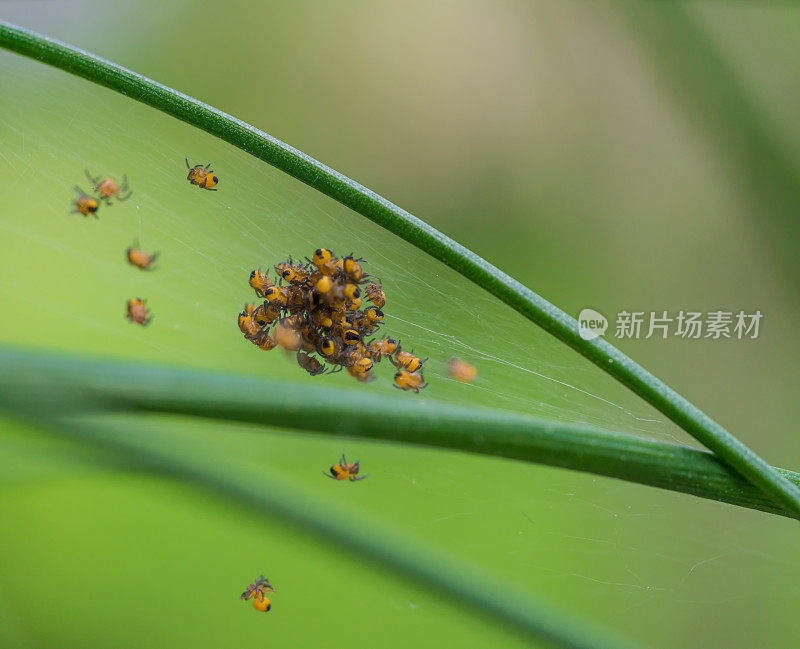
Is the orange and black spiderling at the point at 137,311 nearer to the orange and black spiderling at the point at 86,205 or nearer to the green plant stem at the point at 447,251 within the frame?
the orange and black spiderling at the point at 86,205

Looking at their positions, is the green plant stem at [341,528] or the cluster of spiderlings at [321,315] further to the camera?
the cluster of spiderlings at [321,315]

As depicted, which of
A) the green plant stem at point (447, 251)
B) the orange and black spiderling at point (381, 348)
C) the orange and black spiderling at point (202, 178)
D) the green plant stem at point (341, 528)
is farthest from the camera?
the orange and black spiderling at point (202, 178)

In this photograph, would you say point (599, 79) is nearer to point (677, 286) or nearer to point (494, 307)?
point (677, 286)

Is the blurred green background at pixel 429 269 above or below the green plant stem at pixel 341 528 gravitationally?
above

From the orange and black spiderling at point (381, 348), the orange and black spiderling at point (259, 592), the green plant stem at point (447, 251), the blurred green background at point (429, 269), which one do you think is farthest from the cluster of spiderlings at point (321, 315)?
the orange and black spiderling at point (259, 592)

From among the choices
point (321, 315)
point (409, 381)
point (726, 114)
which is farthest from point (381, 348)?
point (726, 114)

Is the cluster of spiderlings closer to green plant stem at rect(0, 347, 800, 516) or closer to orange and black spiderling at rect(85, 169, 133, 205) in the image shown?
green plant stem at rect(0, 347, 800, 516)

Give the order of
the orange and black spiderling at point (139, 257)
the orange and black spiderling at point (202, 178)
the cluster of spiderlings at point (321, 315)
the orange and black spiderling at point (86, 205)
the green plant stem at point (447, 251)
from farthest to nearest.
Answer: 1. the orange and black spiderling at point (139, 257)
2. the orange and black spiderling at point (86, 205)
3. the orange and black spiderling at point (202, 178)
4. the cluster of spiderlings at point (321, 315)
5. the green plant stem at point (447, 251)

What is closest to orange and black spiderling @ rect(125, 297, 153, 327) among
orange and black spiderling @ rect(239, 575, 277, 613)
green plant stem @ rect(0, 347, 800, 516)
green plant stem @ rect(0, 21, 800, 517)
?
orange and black spiderling @ rect(239, 575, 277, 613)
